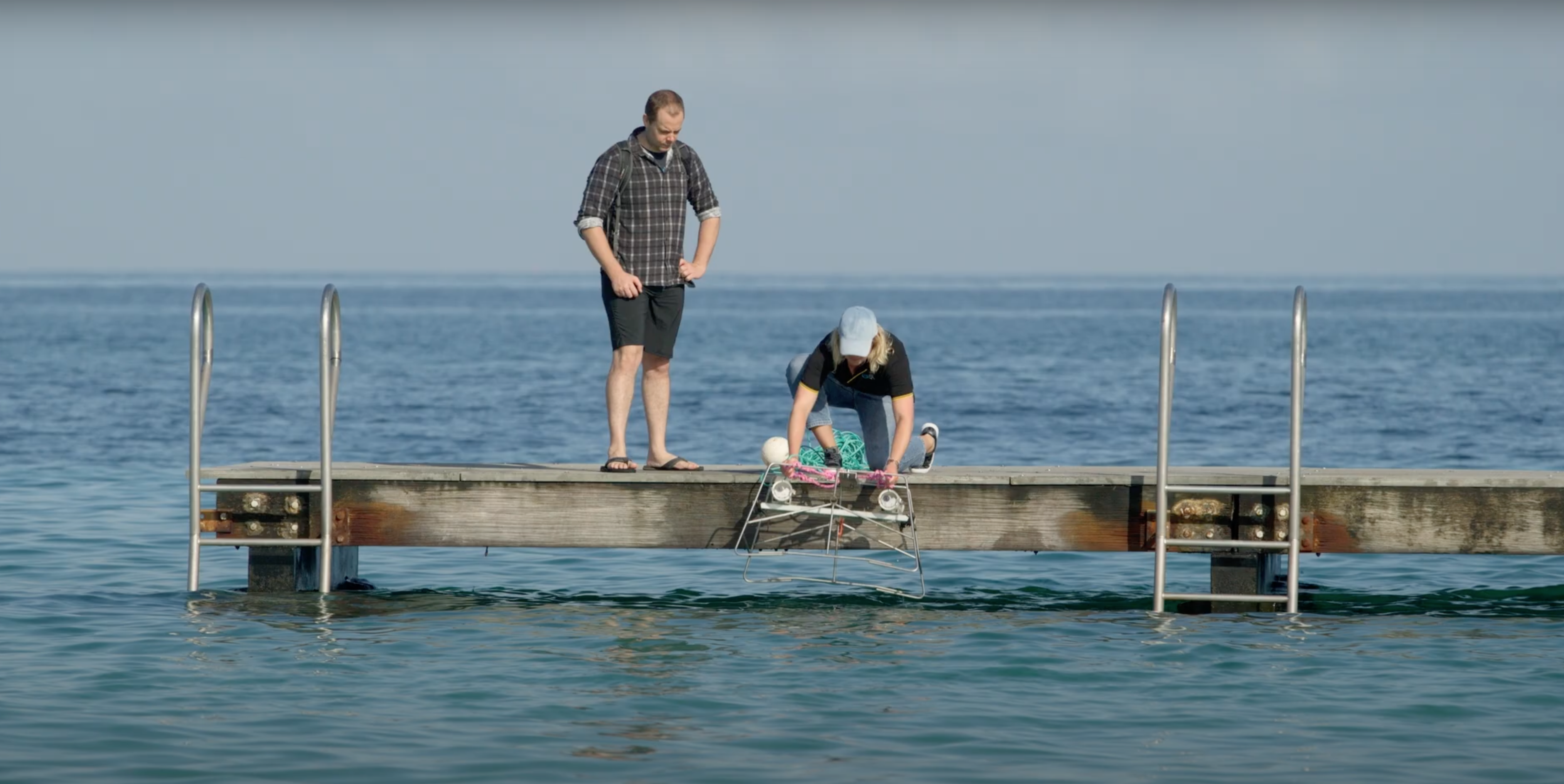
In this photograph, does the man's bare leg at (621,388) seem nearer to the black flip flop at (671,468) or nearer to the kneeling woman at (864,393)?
the black flip flop at (671,468)

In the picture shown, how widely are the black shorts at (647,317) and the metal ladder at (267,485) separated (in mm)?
1499

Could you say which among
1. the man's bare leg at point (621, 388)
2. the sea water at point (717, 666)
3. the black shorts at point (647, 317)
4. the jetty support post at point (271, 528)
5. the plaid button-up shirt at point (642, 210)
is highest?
the plaid button-up shirt at point (642, 210)

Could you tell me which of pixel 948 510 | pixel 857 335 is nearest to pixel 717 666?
pixel 948 510

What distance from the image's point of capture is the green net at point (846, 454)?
9.96m

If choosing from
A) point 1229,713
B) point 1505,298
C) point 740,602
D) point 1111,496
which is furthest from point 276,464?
point 1505,298

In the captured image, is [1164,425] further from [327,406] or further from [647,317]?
[327,406]

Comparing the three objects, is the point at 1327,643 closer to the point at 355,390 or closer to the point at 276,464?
the point at 276,464

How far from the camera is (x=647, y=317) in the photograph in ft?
32.6

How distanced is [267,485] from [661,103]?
3.05 metres

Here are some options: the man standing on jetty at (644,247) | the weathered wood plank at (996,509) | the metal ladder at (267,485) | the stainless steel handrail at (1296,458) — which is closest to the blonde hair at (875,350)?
the weathered wood plank at (996,509)

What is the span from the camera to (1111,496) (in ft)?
32.1

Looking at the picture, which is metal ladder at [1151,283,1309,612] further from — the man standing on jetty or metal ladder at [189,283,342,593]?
metal ladder at [189,283,342,593]

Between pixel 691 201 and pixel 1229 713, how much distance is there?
4189 millimetres

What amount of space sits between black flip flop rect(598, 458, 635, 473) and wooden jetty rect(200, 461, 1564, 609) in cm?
7
